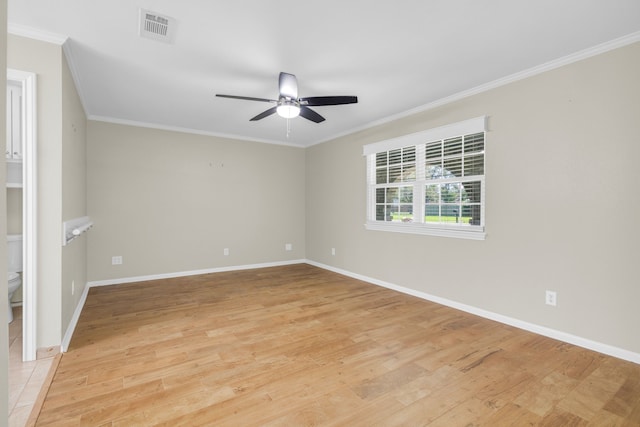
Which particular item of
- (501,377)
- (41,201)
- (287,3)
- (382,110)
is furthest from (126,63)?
(501,377)

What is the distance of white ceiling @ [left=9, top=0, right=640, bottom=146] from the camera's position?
6.63 ft

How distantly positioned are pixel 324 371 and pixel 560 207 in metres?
2.50

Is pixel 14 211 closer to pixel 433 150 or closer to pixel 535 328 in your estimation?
pixel 433 150

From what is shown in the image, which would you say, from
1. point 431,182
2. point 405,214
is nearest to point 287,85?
point 431,182

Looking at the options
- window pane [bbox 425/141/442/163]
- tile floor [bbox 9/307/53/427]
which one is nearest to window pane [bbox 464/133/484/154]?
window pane [bbox 425/141/442/163]

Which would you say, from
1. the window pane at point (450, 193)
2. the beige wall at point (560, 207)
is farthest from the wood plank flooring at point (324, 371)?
the window pane at point (450, 193)

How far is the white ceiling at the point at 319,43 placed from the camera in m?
2.02

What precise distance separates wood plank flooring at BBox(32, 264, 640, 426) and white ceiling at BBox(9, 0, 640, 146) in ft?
8.17

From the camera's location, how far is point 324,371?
2.19 metres

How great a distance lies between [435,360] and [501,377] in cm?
44

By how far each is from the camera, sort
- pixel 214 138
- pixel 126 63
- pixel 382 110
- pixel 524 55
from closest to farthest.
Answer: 1. pixel 524 55
2. pixel 126 63
3. pixel 382 110
4. pixel 214 138

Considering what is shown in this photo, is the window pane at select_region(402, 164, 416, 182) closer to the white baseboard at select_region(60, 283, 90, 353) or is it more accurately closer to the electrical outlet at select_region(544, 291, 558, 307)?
the electrical outlet at select_region(544, 291, 558, 307)

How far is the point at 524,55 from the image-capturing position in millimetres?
2605

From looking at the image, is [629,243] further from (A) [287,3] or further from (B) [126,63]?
(B) [126,63]
